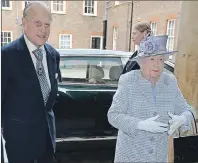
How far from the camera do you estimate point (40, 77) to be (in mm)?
1823

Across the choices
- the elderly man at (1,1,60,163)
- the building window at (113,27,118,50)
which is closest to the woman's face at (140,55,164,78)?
the elderly man at (1,1,60,163)

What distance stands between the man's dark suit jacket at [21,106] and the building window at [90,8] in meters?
20.3

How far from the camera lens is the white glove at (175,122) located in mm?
1603

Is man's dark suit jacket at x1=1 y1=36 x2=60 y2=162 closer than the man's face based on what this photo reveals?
Yes

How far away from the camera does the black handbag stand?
320 cm

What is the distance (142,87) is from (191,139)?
5.98 ft

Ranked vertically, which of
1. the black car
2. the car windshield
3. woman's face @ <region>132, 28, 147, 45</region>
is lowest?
the black car

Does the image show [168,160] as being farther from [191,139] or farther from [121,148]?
[191,139]

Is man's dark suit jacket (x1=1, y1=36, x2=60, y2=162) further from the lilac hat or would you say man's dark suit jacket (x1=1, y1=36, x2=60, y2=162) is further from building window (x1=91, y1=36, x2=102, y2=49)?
building window (x1=91, y1=36, x2=102, y2=49)

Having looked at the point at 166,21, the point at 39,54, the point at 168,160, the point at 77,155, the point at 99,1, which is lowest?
the point at 77,155

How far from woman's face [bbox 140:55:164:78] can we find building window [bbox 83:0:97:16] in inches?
801

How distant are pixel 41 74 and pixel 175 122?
881 mm

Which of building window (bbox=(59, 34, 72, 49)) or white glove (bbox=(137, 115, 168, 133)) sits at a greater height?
building window (bbox=(59, 34, 72, 49))

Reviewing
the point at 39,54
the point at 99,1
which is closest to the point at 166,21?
the point at 99,1
